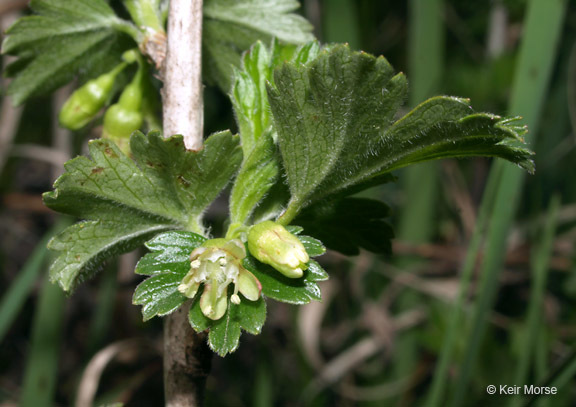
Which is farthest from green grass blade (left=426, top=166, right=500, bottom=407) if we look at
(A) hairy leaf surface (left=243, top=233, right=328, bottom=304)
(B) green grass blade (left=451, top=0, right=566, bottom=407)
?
(A) hairy leaf surface (left=243, top=233, right=328, bottom=304)

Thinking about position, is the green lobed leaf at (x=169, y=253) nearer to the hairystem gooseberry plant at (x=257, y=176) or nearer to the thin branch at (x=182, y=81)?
the hairystem gooseberry plant at (x=257, y=176)

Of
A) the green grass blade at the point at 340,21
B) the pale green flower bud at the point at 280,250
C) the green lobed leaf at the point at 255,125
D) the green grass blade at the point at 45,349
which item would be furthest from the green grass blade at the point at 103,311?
the pale green flower bud at the point at 280,250

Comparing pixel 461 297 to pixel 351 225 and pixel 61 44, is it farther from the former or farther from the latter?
pixel 61 44

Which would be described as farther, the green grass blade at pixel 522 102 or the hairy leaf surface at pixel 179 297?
the green grass blade at pixel 522 102

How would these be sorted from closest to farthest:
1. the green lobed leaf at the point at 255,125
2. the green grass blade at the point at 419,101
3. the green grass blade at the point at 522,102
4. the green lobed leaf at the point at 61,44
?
the green lobed leaf at the point at 255,125, the green lobed leaf at the point at 61,44, the green grass blade at the point at 522,102, the green grass blade at the point at 419,101

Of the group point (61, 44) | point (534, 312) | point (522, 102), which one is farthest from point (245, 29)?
point (534, 312)

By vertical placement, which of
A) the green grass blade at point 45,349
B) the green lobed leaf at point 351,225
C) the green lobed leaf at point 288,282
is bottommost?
the green grass blade at point 45,349

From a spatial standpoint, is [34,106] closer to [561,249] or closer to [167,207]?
[167,207]

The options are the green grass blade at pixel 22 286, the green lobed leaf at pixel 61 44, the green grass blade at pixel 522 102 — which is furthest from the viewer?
the green grass blade at pixel 22 286
